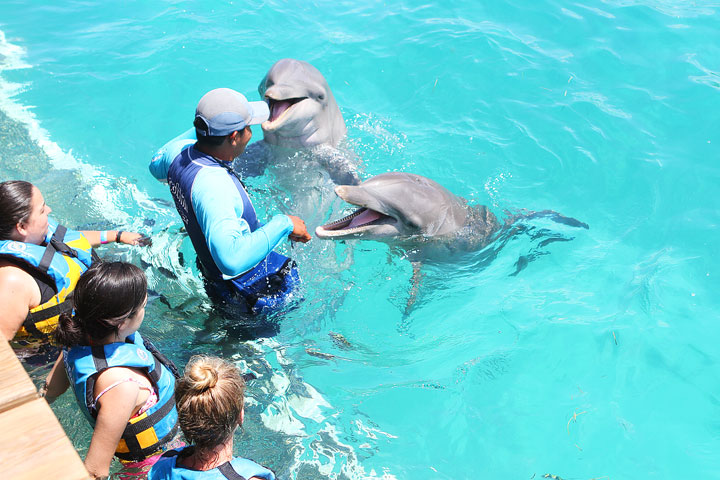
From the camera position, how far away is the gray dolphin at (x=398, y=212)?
16.4 feet

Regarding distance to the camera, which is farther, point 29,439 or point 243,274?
point 243,274

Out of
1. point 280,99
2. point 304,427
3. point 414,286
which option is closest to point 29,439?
point 304,427

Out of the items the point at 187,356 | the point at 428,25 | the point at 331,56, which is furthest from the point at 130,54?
the point at 187,356

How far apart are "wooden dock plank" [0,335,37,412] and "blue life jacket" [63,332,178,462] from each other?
1.93 feet

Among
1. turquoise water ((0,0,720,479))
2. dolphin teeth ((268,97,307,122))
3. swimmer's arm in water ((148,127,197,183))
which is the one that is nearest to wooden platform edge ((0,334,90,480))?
turquoise water ((0,0,720,479))

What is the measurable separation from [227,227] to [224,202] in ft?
0.65

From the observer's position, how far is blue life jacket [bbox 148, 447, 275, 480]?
2.33 m

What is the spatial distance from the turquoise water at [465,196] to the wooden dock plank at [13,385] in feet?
6.05

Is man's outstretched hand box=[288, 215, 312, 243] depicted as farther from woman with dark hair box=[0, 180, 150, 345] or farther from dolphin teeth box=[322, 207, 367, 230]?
woman with dark hair box=[0, 180, 150, 345]

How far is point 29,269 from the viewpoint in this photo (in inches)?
132

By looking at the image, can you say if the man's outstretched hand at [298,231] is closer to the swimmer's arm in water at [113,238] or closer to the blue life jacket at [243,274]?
the blue life jacket at [243,274]

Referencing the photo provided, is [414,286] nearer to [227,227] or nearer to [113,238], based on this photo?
[227,227]

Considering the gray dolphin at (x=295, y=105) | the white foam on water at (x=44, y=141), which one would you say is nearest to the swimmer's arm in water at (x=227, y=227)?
the gray dolphin at (x=295, y=105)

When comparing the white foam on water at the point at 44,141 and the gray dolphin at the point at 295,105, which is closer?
the gray dolphin at the point at 295,105
